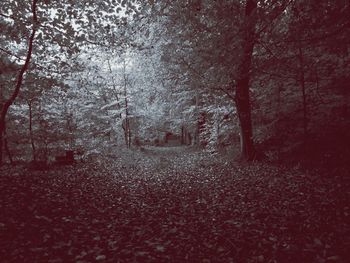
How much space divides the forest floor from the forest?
1.5 inches

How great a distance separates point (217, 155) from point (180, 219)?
12798mm

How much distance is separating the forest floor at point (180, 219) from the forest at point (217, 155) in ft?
0.13

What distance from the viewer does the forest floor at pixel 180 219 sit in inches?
200

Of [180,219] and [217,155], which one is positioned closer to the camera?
[180,219]

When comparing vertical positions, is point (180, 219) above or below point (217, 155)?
below

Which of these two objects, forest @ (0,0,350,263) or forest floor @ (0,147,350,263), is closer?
forest floor @ (0,147,350,263)

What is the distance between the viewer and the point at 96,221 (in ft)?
22.7

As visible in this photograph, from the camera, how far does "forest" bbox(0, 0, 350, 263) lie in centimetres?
558

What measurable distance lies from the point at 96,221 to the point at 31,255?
2176mm

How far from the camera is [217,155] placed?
19.8 meters

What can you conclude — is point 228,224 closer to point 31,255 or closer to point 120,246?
point 120,246

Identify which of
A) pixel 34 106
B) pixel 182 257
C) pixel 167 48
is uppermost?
pixel 167 48

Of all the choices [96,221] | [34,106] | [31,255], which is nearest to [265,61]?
[96,221]

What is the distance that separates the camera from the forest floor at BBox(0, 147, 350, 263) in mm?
5086
